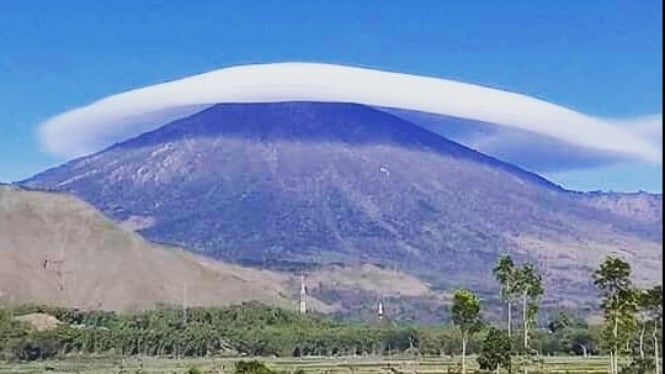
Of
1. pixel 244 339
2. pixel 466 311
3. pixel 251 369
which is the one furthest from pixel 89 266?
pixel 251 369

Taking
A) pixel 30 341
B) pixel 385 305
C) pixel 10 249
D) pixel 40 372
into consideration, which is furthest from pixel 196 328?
pixel 385 305

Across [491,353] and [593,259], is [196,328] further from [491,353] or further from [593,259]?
[593,259]

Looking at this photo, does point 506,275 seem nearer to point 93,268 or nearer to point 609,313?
point 609,313

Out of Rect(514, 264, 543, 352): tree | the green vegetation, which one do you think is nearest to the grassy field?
the green vegetation

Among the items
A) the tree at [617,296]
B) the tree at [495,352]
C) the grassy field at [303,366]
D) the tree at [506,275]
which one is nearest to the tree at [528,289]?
the tree at [506,275]

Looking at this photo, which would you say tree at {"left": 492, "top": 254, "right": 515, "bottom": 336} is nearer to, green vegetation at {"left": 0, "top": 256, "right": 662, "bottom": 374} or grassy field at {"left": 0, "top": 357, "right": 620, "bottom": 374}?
grassy field at {"left": 0, "top": 357, "right": 620, "bottom": 374}

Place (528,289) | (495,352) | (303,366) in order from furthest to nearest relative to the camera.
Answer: (303,366) → (528,289) → (495,352)
